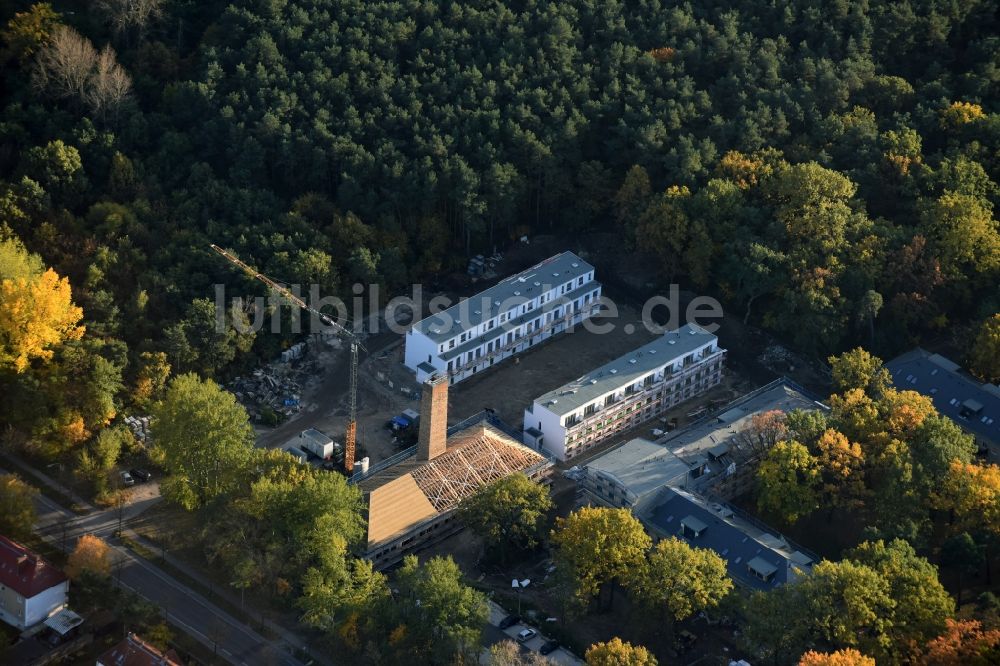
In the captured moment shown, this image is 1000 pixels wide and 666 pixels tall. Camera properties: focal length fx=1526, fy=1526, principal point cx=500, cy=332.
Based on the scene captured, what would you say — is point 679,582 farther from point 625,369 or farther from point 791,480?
point 625,369

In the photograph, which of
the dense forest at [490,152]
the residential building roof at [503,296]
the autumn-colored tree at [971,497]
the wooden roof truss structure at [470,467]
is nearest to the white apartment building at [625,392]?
the wooden roof truss structure at [470,467]

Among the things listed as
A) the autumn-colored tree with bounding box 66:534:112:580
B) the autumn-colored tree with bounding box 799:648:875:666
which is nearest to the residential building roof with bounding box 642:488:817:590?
the autumn-colored tree with bounding box 799:648:875:666

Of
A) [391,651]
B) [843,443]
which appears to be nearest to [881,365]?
[843,443]

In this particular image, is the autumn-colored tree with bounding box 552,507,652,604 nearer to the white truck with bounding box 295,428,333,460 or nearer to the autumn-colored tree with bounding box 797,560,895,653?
the autumn-colored tree with bounding box 797,560,895,653

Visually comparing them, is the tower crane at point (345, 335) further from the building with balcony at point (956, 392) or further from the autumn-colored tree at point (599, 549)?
the building with balcony at point (956, 392)

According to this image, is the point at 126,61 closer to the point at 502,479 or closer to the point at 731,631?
the point at 502,479

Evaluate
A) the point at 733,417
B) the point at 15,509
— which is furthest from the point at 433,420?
the point at 15,509

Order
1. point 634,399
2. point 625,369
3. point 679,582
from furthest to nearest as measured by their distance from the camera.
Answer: point 625,369, point 634,399, point 679,582
